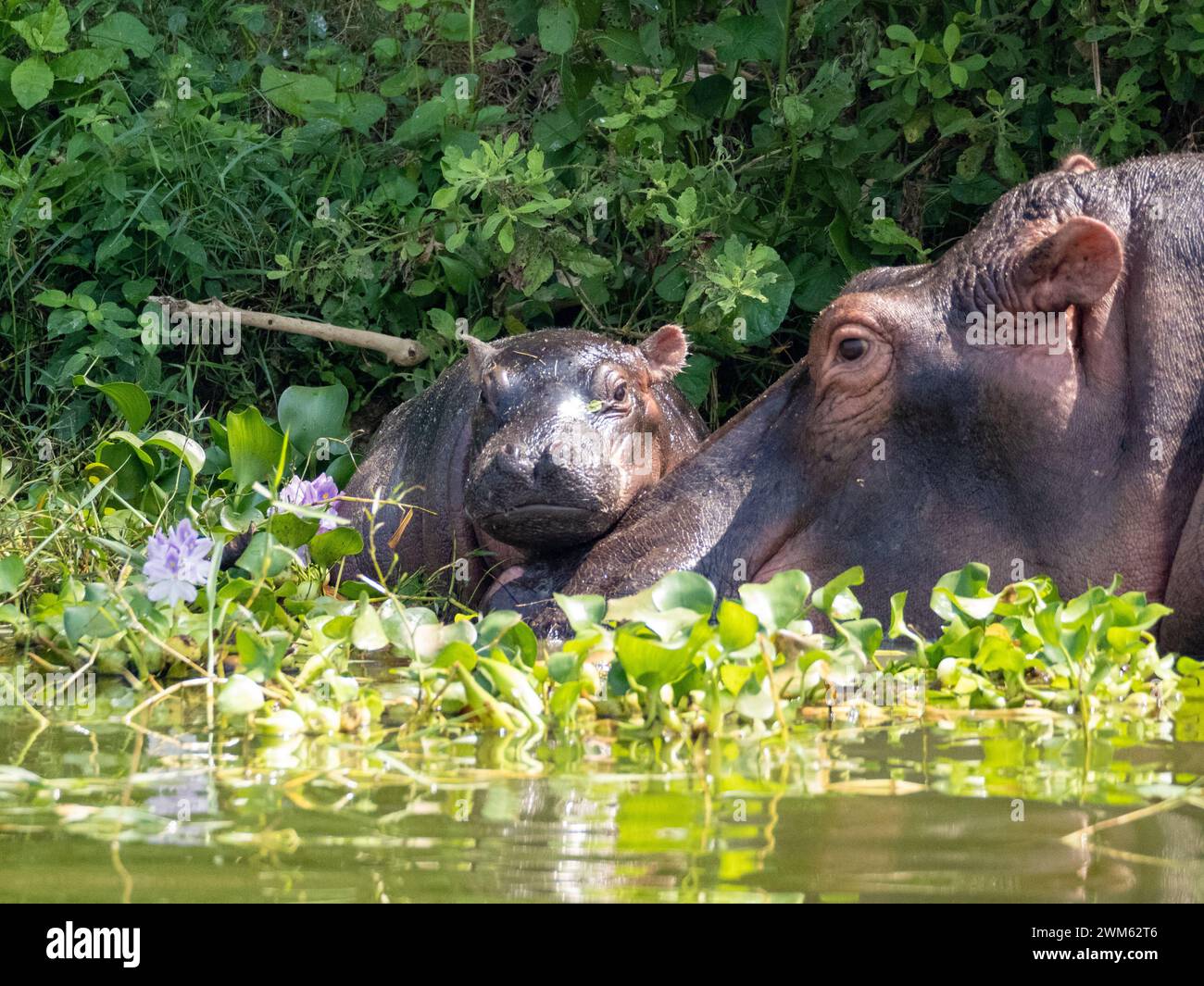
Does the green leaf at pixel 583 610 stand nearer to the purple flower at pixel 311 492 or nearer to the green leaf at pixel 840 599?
the green leaf at pixel 840 599

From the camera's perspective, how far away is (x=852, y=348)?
442 cm

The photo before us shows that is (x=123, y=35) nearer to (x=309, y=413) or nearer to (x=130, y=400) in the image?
(x=309, y=413)

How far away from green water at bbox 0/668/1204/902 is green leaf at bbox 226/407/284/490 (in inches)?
57.2

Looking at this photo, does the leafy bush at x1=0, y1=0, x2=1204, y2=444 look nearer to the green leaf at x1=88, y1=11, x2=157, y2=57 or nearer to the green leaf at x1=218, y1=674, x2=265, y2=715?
the green leaf at x1=88, y1=11, x2=157, y2=57

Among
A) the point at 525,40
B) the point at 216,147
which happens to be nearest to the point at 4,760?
the point at 216,147

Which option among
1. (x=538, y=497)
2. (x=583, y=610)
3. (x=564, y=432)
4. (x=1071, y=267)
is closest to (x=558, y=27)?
(x=564, y=432)

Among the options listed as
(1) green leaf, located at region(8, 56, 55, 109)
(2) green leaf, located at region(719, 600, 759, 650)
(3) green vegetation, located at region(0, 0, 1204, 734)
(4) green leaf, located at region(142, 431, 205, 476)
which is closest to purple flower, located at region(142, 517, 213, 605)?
(3) green vegetation, located at region(0, 0, 1204, 734)

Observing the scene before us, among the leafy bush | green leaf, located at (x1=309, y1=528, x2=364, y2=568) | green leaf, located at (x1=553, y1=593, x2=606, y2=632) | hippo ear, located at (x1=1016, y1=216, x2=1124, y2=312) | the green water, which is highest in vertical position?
the leafy bush

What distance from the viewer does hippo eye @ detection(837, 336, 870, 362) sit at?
441cm

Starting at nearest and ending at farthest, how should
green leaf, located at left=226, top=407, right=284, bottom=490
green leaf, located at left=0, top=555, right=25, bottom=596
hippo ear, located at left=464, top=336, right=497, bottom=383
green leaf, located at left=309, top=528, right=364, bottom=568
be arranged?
1. green leaf, located at left=0, top=555, right=25, bottom=596
2. green leaf, located at left=226, top=407, right=284, bottom=490
3. green leaf, located at left=309, top=528, right=364, bottom=568
4. hippo ear, located at left=464, top=336, right=497, bottom=383

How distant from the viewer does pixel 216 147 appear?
769 centimetres

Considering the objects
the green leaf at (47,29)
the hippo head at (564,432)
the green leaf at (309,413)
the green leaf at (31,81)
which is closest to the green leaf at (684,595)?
the hippo head at (564,432)

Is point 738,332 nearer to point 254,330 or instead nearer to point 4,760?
point 254,330
